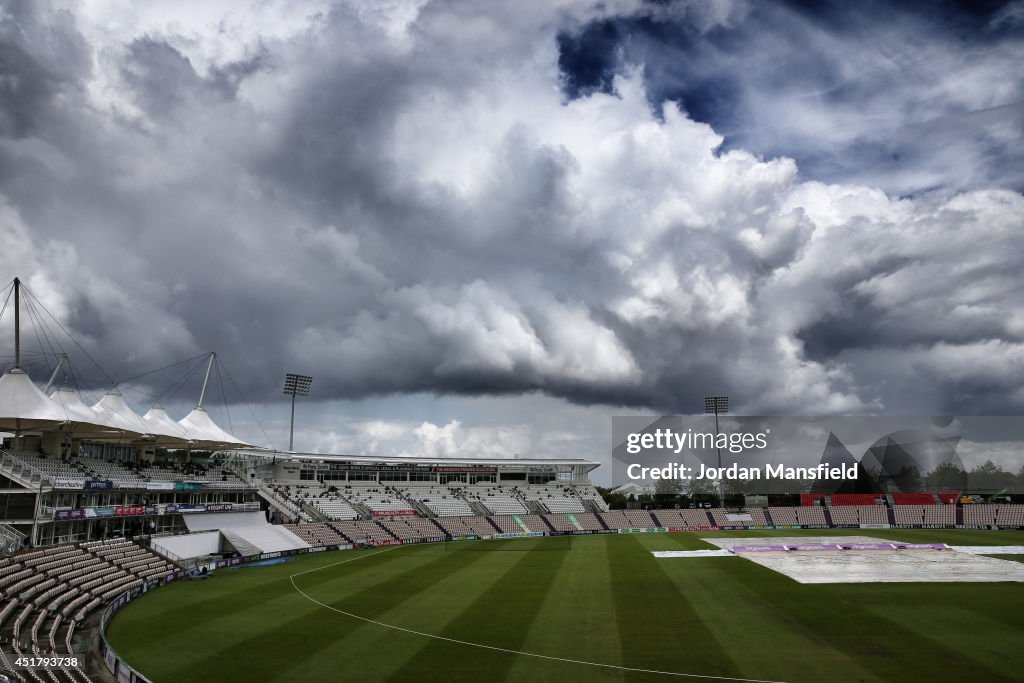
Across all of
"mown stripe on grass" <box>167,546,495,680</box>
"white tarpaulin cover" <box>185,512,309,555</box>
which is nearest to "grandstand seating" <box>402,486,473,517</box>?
"white tarpaulin cover" <box>185,512,309,555</box>

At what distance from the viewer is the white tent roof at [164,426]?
193ft

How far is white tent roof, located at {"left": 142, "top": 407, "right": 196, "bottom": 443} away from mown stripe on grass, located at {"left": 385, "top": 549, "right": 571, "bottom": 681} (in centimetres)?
3510

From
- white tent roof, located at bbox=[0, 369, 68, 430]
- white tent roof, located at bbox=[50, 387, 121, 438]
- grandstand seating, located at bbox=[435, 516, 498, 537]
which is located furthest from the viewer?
grandstand seating, located at bbox=[435, 516, 498, 537]

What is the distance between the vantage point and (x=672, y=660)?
21.6 metres

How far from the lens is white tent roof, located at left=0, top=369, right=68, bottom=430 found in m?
43.8

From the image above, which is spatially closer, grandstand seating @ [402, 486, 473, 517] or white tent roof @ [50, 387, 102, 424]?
white tent roof @ [50, 387, 102, 424]

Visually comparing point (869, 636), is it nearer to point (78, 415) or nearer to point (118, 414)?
point (78, 415)

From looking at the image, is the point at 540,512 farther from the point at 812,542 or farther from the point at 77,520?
the point at 77,520

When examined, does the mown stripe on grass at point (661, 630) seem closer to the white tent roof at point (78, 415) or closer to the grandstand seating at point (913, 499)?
the white tent roof at point (78, 415)

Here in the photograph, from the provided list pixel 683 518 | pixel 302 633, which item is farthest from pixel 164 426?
pixel 683 518

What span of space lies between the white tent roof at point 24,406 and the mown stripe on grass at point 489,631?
3268 centimetres

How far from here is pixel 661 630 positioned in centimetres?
2572

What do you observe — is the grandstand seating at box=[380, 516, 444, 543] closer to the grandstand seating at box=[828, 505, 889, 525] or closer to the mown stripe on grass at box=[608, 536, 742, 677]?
the mown stripe on grass at box=[608, 536, 742, 677]

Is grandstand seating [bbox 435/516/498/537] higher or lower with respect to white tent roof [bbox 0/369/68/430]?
lower
